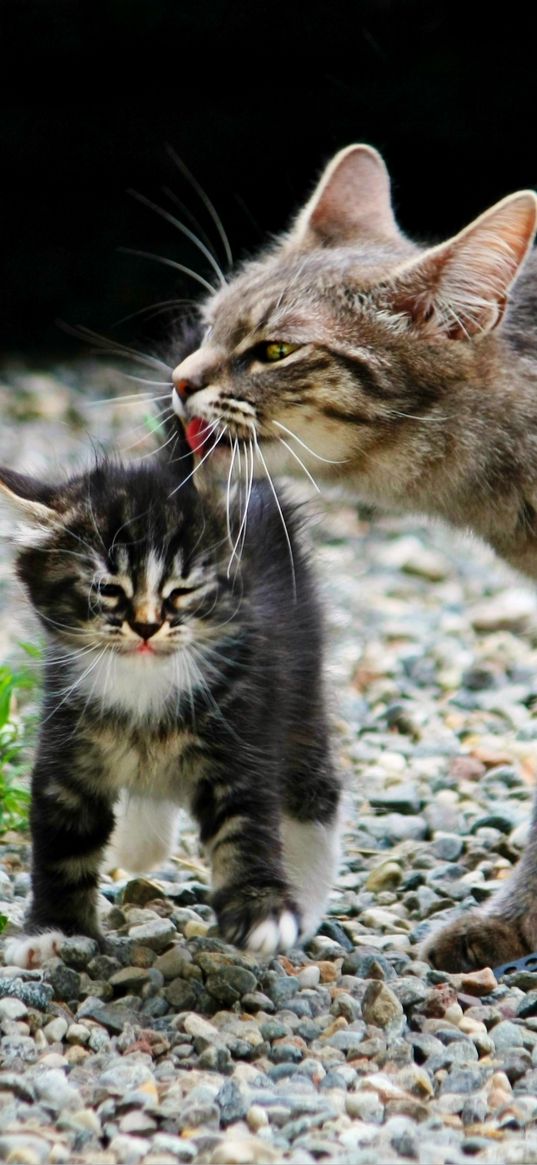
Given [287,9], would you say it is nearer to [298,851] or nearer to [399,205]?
[399,205]

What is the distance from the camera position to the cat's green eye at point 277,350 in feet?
12.2

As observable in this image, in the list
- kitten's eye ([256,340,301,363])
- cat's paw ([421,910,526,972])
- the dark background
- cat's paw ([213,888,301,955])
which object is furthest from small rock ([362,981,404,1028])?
the dark background

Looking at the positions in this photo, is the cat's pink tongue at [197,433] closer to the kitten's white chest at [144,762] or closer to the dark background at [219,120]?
the kitten's white chest at [144,762]

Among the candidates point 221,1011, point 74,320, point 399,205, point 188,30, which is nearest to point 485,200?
point 399,205

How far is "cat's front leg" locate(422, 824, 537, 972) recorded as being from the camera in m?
3.78

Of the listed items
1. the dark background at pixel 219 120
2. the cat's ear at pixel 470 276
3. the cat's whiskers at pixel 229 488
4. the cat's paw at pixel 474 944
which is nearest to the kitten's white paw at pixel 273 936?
the cat's paw at pixel 474 944

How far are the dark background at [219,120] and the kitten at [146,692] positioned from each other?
5.50 m

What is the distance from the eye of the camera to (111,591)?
335 cm

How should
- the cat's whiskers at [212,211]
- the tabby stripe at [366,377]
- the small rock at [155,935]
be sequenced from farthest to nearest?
the cat's whiskers at [212,211] < the tabby stripe at [366,377] < the small rock at [155,935]

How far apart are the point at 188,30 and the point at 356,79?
1.06 metres

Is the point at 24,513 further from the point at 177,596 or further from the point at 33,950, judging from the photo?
the point at 33,950

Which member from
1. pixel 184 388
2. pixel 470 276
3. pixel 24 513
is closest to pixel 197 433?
pixel 184 388

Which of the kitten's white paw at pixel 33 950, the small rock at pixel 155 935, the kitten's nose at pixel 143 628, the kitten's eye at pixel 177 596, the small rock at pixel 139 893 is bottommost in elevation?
the small rock at pixel 139 893

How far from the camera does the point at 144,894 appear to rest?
3996 mm
